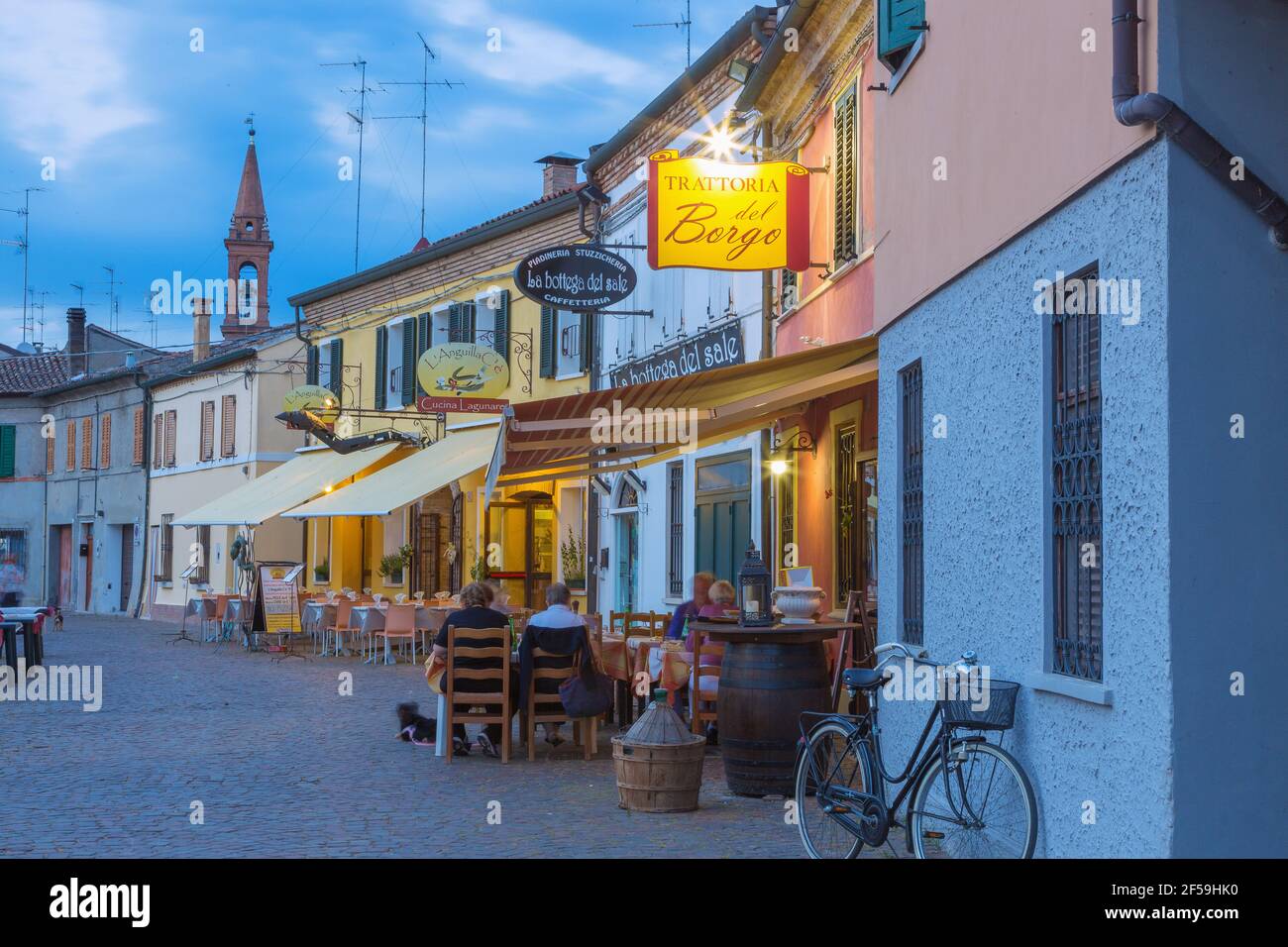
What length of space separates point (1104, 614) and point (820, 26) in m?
9.12

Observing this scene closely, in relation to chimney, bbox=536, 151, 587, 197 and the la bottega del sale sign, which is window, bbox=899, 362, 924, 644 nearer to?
the la bottega del sale sign

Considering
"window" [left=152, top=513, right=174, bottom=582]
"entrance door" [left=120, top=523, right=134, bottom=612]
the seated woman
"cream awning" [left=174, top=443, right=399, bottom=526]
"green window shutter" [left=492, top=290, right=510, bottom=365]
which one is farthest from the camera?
"entrance door" [left=120, top=523, right=134, bottom=612]

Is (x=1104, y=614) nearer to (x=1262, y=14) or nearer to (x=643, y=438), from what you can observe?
(x=1262, y=14)

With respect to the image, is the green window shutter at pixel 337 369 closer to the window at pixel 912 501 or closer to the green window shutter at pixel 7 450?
the green window shutter at pixel 7 450

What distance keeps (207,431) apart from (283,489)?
952cm

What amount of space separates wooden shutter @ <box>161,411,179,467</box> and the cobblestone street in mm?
23641

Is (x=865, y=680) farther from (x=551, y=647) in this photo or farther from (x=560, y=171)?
(x=560, y=171)

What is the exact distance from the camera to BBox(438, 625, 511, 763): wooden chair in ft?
36.0

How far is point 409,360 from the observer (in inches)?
1104

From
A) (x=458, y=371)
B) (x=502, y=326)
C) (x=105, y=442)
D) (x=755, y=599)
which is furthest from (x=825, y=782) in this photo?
(x=105, y=442)

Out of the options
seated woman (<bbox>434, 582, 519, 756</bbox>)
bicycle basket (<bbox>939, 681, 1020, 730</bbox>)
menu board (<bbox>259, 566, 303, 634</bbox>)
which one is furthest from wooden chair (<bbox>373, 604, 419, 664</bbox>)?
bicycle basket (<bbox>939, 681, 1020, 730</bbox>)

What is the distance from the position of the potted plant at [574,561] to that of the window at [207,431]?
15.7 meters

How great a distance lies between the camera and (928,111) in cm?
807
